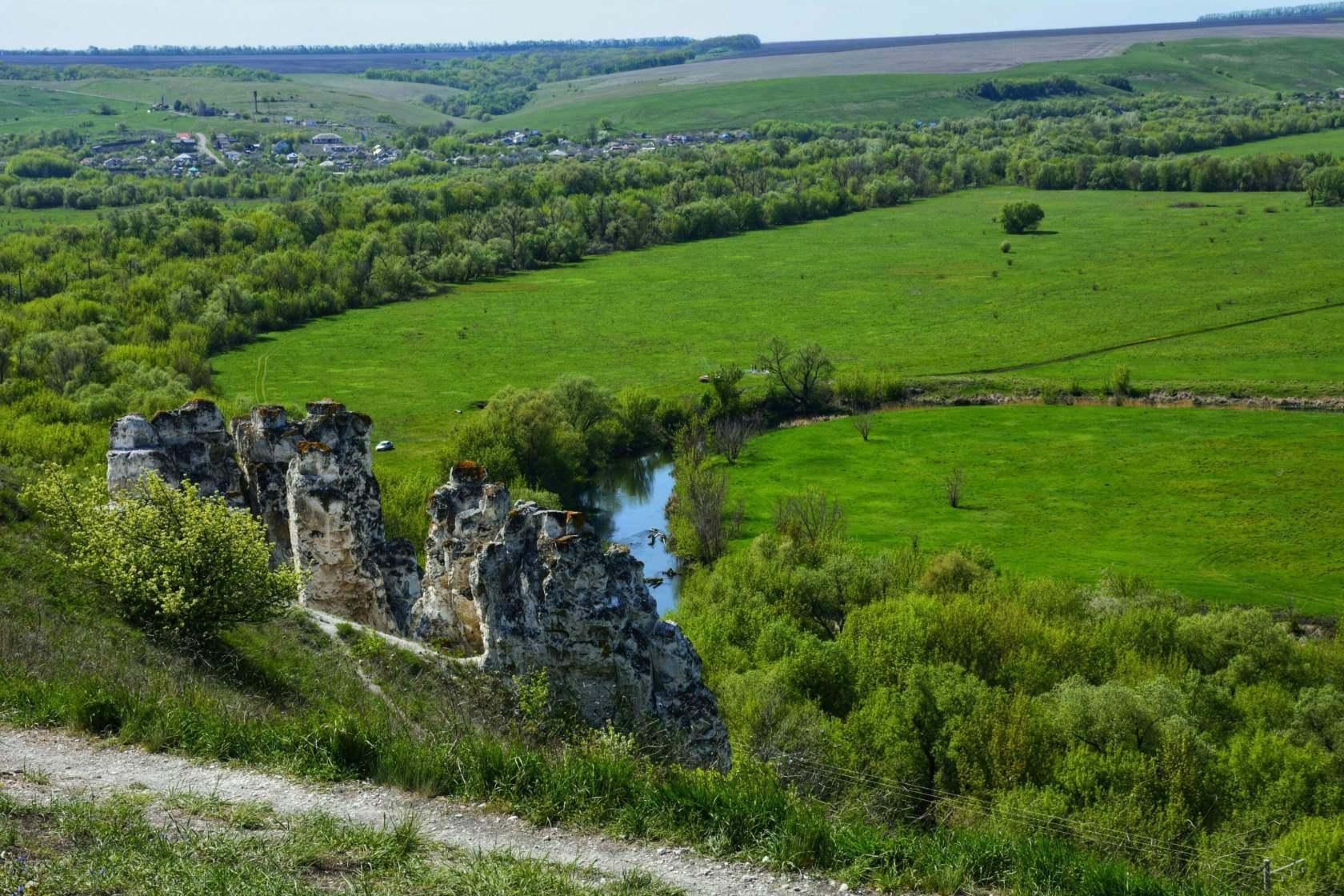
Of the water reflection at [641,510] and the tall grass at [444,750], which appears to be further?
the water reflection at [641,510]

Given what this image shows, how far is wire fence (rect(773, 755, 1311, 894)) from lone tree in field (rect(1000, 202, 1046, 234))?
434ft

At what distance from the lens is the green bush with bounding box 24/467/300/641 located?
23.3 metres

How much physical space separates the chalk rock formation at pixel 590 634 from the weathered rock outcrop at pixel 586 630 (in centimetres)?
1

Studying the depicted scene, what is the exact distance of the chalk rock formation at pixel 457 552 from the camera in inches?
1066

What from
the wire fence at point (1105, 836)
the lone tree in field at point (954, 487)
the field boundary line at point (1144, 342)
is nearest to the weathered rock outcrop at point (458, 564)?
the wire fence at point (1105, 836)

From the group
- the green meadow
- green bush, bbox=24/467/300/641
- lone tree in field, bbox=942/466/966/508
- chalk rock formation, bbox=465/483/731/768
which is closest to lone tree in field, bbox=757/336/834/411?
the green meadow

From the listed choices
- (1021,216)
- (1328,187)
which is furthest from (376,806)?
(1328,187)

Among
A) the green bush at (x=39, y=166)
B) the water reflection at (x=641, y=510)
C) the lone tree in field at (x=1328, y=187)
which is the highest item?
the green bush at (x=39, y=166)

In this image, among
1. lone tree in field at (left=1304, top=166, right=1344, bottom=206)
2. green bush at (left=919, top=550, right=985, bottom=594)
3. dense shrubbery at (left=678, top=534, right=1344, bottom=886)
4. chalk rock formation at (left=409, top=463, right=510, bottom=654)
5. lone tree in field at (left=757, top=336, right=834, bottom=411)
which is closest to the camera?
chalk rock formation at (left=409, top=463, right=510, bottom=654)

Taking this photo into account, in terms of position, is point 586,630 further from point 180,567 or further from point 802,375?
point 802,375

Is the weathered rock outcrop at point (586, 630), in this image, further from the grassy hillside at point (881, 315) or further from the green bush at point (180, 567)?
the grassy hillside at point (881, 315)

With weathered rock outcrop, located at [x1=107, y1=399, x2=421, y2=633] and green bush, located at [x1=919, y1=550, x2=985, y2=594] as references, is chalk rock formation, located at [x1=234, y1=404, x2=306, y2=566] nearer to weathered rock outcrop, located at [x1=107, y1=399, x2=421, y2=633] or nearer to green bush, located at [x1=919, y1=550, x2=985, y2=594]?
weathered rock outcrop, located at [x1=107, y1=399, x2=421, y2=633]

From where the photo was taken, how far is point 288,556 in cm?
3195

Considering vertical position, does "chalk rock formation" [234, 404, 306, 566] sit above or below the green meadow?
above
